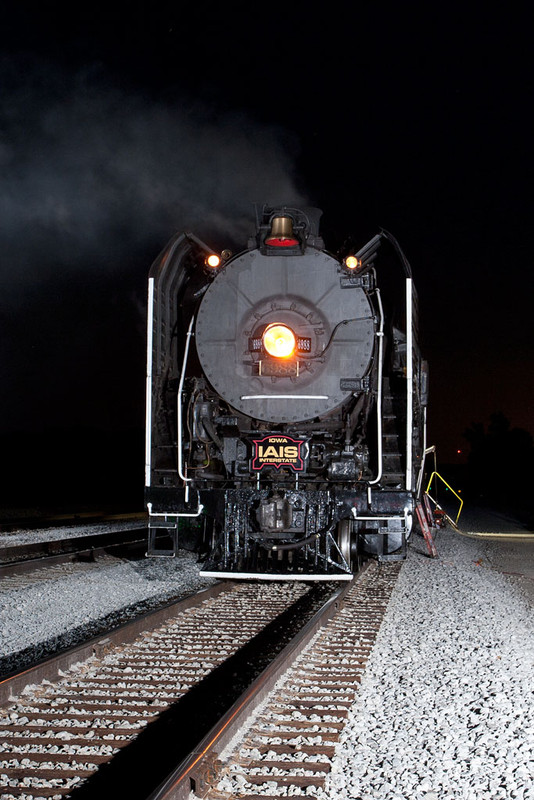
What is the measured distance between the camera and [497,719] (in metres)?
3.68

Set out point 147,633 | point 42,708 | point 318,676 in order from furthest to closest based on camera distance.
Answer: point 147,633
point 318,676
point 42,708

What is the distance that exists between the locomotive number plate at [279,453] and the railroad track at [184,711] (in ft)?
5.87

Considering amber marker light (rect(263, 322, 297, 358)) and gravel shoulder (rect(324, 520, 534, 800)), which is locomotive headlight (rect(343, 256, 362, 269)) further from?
gravel shoulder (rect(324, 520, 534, 800))

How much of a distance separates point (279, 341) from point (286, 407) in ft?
2.25

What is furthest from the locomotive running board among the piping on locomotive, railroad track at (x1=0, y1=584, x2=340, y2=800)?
railroad track at (x1=0, y1=584, x2=340, y2=800)

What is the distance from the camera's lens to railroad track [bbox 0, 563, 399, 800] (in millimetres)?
2873

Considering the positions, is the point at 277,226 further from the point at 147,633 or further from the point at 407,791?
the point at 407,791

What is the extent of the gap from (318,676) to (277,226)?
16.5ft

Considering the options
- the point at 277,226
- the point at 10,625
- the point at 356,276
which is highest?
the point at 277,226

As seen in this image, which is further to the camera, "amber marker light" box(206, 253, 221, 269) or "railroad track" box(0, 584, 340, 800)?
"amber marker light" box(206, 253, 221, 269)

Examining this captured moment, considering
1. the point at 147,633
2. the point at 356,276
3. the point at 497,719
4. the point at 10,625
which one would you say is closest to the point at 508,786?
the point at 497,719

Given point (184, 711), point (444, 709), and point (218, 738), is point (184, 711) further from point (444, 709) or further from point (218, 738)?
point (444, 709)

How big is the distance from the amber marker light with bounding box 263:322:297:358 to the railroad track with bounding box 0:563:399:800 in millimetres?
2704

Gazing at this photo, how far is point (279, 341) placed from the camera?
298 inches
